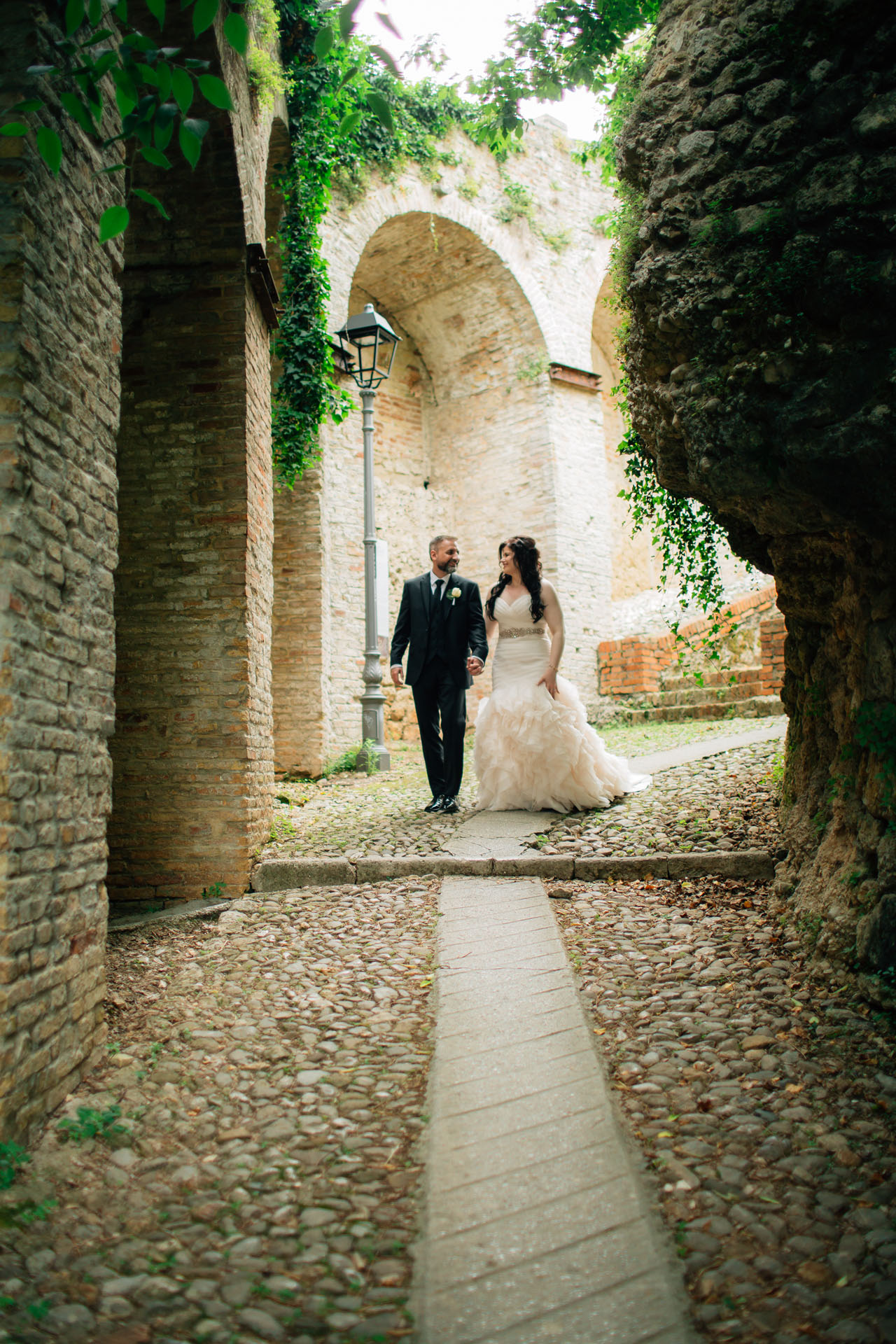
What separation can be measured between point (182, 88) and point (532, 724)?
159 inches

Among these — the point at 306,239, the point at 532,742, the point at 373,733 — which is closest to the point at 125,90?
the point at 532,742

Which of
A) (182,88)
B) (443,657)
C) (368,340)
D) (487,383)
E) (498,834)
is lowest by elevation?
A: (498,834)

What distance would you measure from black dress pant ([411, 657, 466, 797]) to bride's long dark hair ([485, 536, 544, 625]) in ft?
1.96

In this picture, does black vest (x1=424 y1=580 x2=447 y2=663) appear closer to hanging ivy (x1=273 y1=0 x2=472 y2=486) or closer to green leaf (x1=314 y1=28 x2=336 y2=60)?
hanging ivy (x1=273 y1=0 x2=472 y2=486)

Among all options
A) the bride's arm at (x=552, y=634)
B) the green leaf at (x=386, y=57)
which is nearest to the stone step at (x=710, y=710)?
the bride's arm at (x=552, y=634)

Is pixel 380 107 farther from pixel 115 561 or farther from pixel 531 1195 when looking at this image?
pixel 531 1195

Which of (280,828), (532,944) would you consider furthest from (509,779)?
(532,944)

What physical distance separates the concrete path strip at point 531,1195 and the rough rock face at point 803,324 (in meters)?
1.16

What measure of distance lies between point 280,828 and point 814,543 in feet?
12.0

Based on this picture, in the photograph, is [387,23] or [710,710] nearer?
[387,23]

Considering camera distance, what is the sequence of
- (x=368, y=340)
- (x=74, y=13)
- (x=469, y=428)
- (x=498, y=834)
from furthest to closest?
(x=469, y=428)
(x=368, y=340)
(x=498, y=834)
(x=74, y=13)

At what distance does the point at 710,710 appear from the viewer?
972cm

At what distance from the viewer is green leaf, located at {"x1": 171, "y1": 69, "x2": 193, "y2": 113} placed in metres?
2.18

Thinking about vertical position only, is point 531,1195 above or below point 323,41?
below
